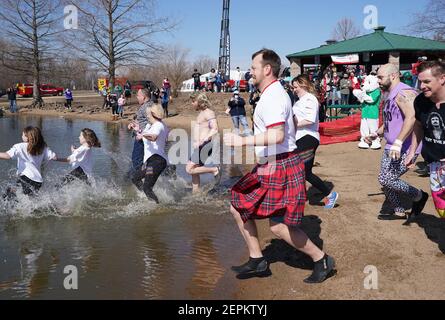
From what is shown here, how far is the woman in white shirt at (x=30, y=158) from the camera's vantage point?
6293 mm

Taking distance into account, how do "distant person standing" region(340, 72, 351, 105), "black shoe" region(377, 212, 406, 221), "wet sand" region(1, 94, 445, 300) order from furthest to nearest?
1. "distant person standing" region(340, 72, 351, 105)
2. "black shoe" region(377, 212, 406, 221)
3. "wet sand" region(1, 94, 445, 300)

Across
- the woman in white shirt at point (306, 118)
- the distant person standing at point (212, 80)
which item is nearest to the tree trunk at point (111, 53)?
the distant person standing at point (212, 80)

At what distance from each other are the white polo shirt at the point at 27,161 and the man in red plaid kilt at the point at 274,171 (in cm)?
334

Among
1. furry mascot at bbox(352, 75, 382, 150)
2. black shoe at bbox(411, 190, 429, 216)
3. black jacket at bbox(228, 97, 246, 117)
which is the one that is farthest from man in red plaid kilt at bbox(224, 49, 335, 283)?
black jacket at bbox(228, 97, 246, 117)

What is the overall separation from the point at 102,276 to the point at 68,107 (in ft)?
97.8

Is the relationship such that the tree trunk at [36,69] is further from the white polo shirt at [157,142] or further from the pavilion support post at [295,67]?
the white polo shirt at [157,142]

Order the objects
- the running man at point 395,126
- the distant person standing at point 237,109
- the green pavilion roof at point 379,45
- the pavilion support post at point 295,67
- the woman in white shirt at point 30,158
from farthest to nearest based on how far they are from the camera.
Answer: the pavilion support post at point 295,67 → the green pavilion roof at point 379,45 → the distant person standing at point 237,109 → the woman in white shirt at point 30,158 → the running man at point 395,126

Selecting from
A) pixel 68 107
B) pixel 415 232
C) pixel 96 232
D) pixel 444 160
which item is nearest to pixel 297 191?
pixel 444 160

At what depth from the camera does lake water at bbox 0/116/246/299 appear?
441 centimetres

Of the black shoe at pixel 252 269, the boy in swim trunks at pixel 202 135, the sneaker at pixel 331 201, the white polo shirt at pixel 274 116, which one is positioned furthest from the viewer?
the boy in swim trunks at pixel 202 135

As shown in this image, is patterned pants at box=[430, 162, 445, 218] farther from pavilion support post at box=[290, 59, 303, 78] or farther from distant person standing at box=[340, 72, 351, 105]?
pavilion support post at box=[290, 59, 303, 78]

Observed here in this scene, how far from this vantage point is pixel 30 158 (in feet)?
21.0

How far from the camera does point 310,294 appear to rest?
4.10 meters

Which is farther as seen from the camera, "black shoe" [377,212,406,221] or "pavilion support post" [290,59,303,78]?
"pavilion support post" [290,59,303,78]
